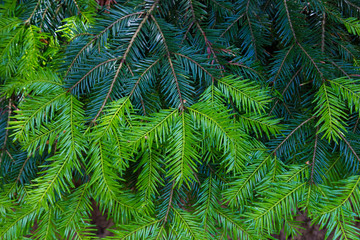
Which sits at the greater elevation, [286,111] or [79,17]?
[79,17]

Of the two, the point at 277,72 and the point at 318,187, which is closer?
the point at 318,187

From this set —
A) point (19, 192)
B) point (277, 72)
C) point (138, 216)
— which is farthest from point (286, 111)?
point (19, 192)

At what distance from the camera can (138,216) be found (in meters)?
0.75

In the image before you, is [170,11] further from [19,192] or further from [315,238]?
[315,238]

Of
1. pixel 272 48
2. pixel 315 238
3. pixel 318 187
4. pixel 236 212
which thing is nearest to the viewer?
pixel 318 187

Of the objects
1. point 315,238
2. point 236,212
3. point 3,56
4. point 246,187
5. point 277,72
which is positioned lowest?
point 315,238

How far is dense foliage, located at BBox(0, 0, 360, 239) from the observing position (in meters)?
0.70

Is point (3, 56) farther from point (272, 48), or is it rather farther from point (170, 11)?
point (272, 48)

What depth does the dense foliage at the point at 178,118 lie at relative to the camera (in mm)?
705

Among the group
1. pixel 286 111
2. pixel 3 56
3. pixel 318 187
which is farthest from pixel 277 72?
pixel 3 56

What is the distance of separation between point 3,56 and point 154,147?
0.56 meters

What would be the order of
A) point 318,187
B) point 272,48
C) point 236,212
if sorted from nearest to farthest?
point 318,187 → point 236,212 → point 272,48

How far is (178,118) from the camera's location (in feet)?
2.33

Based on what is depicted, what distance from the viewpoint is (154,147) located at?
2.59ft
